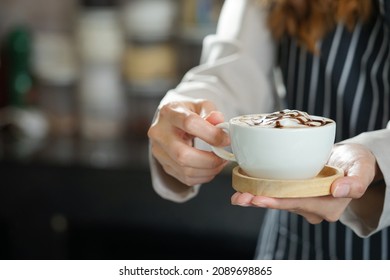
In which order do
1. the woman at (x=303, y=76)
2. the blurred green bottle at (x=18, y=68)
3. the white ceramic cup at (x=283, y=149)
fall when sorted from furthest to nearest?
the blurred green bottle at (x=18, y=68)
the woman at (x=303, y=76)
the white ceramic cup at (x=283, y=149)

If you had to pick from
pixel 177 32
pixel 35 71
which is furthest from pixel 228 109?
→ pixel 35 71

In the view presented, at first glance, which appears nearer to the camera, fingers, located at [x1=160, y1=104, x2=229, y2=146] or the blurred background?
fingers, located at [x1=160, y1=104, x2=229, y2=146]

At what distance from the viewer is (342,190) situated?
2.32 feet

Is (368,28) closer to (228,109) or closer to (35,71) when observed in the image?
(228,109)

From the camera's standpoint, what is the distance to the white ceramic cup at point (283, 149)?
0.70m

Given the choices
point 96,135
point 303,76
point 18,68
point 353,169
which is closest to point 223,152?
point 353,169

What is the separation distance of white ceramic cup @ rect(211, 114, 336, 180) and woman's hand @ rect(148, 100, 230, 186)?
58 millimetres

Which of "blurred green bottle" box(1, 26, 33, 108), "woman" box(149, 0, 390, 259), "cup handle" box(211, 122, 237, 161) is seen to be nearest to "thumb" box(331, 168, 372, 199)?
"cup handle" box(211, 122, 237, 161)

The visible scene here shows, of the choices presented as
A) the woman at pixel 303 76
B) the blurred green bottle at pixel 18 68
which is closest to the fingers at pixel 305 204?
the woman at pixel 303 76

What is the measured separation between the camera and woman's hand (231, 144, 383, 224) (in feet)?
2.32

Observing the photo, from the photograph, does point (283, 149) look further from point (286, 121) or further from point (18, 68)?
point (18, 68)

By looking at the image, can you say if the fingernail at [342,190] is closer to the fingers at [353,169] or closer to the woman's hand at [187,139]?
the fingers at [353,169]

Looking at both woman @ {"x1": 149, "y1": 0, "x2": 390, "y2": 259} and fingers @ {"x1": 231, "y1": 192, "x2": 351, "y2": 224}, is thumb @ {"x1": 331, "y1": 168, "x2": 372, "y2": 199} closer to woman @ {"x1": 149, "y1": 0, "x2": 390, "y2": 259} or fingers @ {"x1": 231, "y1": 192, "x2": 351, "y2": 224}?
fingers @ {"x1": 231, "y1": 192, "x2": 351, "y2": 224}

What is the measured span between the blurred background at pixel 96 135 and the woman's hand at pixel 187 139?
1122mm
